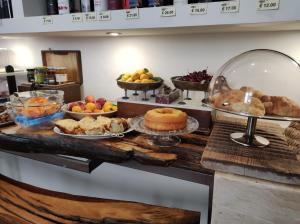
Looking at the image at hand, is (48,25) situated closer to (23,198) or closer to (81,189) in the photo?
(23,198)

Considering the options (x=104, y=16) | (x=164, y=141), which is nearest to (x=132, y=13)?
(x=104, y=16)

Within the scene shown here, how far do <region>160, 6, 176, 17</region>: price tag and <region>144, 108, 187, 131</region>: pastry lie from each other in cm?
33

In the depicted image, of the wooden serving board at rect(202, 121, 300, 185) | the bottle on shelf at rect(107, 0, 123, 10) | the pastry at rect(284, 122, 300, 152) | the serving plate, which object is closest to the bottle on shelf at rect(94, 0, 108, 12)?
the bottle on shelf at rect(107, 0, 123, 10)

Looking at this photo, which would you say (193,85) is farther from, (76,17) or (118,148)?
(76,17)

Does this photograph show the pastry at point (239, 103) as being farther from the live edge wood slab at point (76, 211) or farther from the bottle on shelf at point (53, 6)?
the bottle on shelf at point (53, 6)

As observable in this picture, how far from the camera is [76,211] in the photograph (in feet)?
2.26

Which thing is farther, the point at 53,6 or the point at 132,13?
the point at 53,6

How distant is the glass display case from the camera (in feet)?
1.89

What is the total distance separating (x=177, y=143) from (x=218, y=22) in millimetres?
404

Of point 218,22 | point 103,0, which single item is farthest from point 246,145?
point 103,0

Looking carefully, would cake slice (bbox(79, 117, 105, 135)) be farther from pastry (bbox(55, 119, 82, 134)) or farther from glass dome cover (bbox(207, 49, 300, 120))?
glass dome cover (bbox(207, 49, 300, 120))

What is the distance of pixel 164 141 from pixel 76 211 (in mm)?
353

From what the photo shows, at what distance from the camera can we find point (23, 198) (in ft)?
2.56

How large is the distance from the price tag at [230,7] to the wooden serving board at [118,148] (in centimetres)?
42
